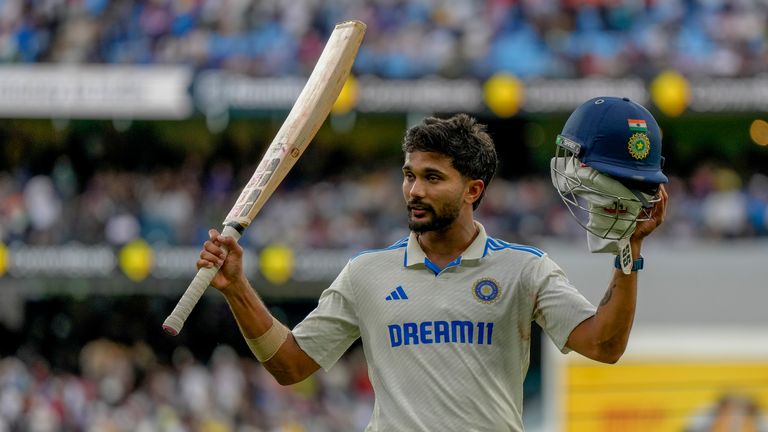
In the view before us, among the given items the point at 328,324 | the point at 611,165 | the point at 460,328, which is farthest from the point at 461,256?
the point at 611,165

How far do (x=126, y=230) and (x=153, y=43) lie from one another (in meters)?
2.52

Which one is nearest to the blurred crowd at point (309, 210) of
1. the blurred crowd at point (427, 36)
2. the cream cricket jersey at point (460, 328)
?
the blurred crowd at point (427, 36)

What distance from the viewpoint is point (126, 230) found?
56.0ft

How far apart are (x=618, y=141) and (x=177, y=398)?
1281cm

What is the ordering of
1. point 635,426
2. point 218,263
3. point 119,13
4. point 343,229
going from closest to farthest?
point 218,263
point 635,426
point 343,229
point 119,13

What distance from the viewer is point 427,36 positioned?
58.3ft

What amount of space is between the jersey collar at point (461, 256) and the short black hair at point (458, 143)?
0.19 m

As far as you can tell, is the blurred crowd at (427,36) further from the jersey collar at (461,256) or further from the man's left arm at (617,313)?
the man's left arm at (617,313)

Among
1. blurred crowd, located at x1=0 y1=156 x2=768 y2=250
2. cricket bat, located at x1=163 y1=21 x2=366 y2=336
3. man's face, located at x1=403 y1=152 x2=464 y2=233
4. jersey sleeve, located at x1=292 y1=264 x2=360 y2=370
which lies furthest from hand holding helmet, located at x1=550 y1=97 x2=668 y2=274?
blurred crowd, located at x1=0 y1=156 x2=768 y2=250

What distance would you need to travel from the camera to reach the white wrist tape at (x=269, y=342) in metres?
4.32

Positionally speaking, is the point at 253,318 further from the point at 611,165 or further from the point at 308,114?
the point at 611,165

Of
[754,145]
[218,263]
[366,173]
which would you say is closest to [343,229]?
[366,173]

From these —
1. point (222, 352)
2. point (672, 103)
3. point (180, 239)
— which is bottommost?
point (222, 352)

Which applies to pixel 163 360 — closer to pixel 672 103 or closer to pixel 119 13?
pixel 119 13
